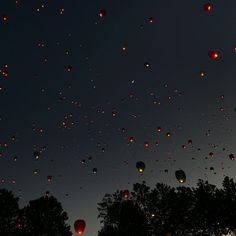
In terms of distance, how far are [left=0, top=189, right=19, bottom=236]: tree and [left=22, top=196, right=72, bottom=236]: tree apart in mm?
1530

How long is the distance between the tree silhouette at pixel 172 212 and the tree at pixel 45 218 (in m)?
4.26

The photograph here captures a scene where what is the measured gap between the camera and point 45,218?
1547 inches

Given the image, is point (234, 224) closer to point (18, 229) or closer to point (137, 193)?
point (137, 193)

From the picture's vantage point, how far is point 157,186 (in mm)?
44844

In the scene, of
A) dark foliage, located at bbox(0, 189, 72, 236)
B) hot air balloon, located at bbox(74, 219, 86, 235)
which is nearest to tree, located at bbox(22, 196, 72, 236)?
dark foliage, located at bbox(0, 189, 72, 236)

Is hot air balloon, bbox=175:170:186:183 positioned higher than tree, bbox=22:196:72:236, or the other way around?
tree, bbox=22:196:72:236

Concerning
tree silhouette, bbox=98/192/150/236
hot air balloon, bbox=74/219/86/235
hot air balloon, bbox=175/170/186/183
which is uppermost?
tree silhouette, bbox=98/192/150/236

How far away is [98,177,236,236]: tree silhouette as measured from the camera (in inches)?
1580

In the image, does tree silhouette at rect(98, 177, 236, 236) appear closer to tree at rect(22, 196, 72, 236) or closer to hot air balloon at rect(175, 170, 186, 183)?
tree at rect(22, 196, 72, 236)

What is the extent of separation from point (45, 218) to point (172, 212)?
47.0 feet

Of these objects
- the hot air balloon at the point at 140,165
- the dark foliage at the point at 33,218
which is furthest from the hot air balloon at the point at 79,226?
the dark foliage at the point at 33,218

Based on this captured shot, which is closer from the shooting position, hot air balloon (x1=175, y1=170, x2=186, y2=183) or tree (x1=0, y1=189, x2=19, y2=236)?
hot air balloon (x1=175, y1=170, x2=186, y2=183)

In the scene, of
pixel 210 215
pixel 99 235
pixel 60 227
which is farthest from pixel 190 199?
pixel 60 227

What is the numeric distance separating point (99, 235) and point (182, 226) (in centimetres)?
951
